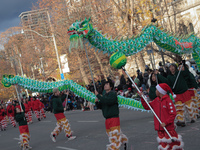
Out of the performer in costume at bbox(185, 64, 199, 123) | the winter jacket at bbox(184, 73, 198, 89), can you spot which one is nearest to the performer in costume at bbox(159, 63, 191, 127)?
the performer in costume at bbox(185, 64, 199, 123)

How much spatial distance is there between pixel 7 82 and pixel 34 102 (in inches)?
406

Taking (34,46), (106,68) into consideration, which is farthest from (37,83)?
(34,46)

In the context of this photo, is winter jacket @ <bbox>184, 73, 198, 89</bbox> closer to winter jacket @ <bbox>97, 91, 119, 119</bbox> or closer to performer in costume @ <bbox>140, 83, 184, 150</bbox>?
winter jacket @ <bbox>97, 91, 119, 119</bbox>

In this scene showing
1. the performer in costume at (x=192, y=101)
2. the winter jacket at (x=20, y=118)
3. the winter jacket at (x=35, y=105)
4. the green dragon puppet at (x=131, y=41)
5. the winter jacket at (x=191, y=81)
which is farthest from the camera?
the winter jacket at (x=35, y=105)

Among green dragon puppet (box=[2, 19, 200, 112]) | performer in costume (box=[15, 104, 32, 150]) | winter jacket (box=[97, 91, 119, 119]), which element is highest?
green dragon puppet (box=[2, 19, 200, 112])

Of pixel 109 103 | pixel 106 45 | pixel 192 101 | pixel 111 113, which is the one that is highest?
pixel 106 45

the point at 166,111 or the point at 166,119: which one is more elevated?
the point at 166,111

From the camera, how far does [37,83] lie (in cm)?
1302

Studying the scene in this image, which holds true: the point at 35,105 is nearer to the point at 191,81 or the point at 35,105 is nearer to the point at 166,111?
the point at 191,81

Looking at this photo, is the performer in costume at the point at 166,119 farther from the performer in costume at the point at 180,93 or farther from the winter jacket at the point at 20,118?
the winter jacket at the point at 20,118

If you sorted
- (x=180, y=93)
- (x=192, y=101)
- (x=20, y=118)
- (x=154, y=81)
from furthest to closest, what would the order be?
(x=20, y=118) → (x=192, y=101) → (x=180, y=93) → (x=154, y=81)

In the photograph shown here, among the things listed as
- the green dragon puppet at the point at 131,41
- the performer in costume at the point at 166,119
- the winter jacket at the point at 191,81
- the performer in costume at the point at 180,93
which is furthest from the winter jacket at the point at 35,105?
the performer in costume at the point at 166,119

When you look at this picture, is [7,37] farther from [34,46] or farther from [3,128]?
[3,128]

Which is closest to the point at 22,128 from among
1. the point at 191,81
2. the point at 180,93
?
the point at 180,93
